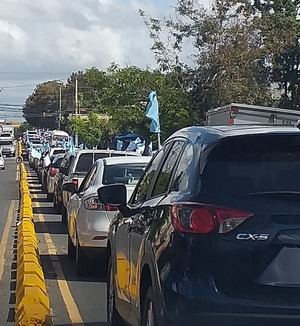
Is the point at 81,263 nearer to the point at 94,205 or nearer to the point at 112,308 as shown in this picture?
the point at 94,205

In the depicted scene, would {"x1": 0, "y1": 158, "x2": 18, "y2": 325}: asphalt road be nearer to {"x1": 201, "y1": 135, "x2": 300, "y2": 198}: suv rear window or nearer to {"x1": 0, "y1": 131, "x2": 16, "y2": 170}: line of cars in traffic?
{"x1": 201, "y1": 135, "x2": 300, "y2": 198}: suv rear window

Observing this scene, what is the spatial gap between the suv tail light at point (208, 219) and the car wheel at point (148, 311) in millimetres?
694

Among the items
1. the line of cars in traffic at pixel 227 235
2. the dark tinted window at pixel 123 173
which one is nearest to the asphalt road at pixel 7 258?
the dark tinted window at pixel 123 173

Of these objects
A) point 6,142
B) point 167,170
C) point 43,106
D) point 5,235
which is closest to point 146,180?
point 167,170

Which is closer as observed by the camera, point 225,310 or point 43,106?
point 225,310

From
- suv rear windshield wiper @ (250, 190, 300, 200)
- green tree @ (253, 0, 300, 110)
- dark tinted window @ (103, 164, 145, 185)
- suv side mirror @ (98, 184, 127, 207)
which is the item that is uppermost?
green tree @ (253, 0, 300, 110)

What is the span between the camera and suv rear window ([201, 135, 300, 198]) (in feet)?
18.4

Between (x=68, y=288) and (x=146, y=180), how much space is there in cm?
450

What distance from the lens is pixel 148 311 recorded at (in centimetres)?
625

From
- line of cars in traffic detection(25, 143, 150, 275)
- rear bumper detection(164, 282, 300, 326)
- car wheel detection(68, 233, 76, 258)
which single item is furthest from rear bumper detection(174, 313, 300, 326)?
car wheel detection(68, 233, 76, 258)

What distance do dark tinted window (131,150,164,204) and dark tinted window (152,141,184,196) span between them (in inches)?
14.3

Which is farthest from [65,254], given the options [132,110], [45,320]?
[132,110]

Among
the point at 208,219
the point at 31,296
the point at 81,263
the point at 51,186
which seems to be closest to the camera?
the point at 208,219

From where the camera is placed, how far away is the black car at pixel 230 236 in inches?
212
